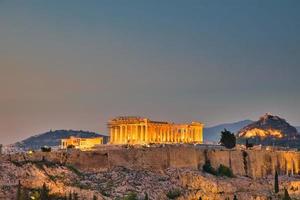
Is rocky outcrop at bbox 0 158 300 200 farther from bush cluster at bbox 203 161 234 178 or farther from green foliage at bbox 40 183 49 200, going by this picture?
green foliage at bbox 40 183 49 200

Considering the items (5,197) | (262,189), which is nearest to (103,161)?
(5,197)

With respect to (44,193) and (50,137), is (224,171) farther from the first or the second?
(50,137)

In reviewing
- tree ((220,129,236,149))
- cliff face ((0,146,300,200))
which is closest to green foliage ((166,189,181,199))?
cliff face ((0,146,300,200))

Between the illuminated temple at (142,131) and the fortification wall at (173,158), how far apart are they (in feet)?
46.1

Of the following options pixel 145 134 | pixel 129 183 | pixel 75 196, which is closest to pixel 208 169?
pixel 129 183

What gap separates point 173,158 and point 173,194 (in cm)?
834

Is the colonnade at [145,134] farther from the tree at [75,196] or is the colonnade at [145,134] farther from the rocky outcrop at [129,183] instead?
the tree at [75,196]

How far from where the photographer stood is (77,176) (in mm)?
52438

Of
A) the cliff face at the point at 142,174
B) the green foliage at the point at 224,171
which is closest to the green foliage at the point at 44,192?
the cliff face at the point at 142,174

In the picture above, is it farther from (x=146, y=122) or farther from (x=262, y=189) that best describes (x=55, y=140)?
(x=262, y=189)

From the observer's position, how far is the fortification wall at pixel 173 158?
180 ft

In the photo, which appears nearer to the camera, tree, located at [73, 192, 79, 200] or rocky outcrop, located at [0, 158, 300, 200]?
tree, located at [73, 192, 79, 200]

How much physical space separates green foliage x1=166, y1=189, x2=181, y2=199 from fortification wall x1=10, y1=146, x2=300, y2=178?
4.64m

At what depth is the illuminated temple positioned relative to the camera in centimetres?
8800
